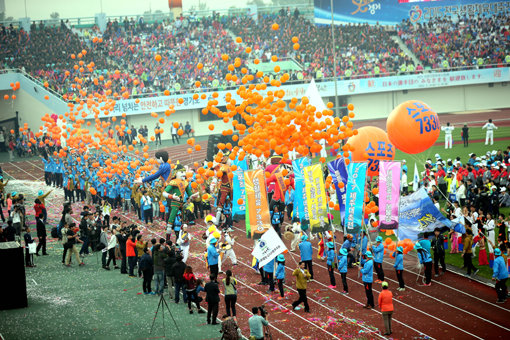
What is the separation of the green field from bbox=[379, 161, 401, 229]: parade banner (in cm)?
567

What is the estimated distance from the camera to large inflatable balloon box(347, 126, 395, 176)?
68.6 ft

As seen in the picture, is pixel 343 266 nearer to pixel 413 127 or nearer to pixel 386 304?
pixel 386 304

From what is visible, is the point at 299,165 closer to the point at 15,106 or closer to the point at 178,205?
the point at 178,205

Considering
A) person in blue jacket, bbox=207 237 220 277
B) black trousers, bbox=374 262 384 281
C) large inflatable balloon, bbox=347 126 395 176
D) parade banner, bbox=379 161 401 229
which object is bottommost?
black trousers, bbox=374 262 384 281

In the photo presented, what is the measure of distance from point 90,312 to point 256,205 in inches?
195

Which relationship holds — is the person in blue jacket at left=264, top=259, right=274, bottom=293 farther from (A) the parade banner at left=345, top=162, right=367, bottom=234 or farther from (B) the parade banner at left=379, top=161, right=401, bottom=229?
(B) the parade banner at left=379, top=161, right=401, bottom=229

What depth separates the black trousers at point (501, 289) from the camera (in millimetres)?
15664

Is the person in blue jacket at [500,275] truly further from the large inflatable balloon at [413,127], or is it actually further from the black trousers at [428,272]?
the large inflatable balloon at [413,127]

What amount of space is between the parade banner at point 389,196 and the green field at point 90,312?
5.67m

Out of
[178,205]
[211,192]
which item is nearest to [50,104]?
[211,192]

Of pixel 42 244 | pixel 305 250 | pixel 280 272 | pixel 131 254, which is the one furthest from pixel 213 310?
pixel 42 244

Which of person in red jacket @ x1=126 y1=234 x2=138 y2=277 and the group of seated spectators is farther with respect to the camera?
the group of seated spectators

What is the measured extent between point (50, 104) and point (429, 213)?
30.3 meters

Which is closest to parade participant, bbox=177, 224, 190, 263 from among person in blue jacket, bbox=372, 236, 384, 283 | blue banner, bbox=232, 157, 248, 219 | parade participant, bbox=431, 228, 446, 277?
blue banner, bbox=232, 157, 248, 219
